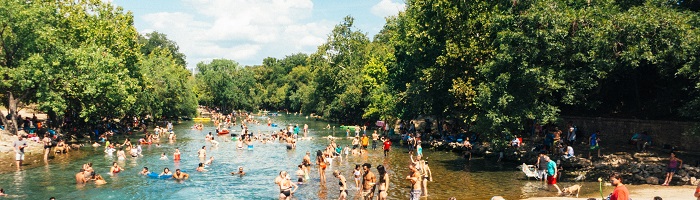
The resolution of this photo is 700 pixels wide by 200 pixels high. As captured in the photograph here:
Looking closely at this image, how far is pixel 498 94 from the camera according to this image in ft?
98.7

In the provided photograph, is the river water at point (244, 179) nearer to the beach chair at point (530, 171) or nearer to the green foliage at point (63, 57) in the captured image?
the beach chair at point (530, 171)

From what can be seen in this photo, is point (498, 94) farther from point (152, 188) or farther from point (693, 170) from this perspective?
point (152, 188)

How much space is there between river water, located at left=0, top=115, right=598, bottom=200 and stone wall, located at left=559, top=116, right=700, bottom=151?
28.0 feet

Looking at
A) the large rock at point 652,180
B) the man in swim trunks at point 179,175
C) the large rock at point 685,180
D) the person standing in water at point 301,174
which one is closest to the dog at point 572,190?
the large rock at point 652,180

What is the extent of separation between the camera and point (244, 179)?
101 ft

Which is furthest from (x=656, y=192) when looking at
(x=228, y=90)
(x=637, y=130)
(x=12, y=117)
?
(x=228, y=90)

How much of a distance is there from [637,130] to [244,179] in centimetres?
2516

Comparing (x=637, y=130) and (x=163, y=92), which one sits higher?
(x=163, y=92)

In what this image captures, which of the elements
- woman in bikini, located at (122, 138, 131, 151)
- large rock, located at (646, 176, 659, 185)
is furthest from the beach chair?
woman in bikini, located at (122, 138, 131, 151)

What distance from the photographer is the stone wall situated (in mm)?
31281

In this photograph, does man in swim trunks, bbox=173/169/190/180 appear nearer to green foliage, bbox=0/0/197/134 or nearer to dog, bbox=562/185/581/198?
green foliage, bbox=0/0/197/134

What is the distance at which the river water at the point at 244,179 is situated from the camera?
25.1 meters

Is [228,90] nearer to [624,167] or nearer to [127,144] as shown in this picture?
[127,144]

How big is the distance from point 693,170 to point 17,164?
3756 centimetres
